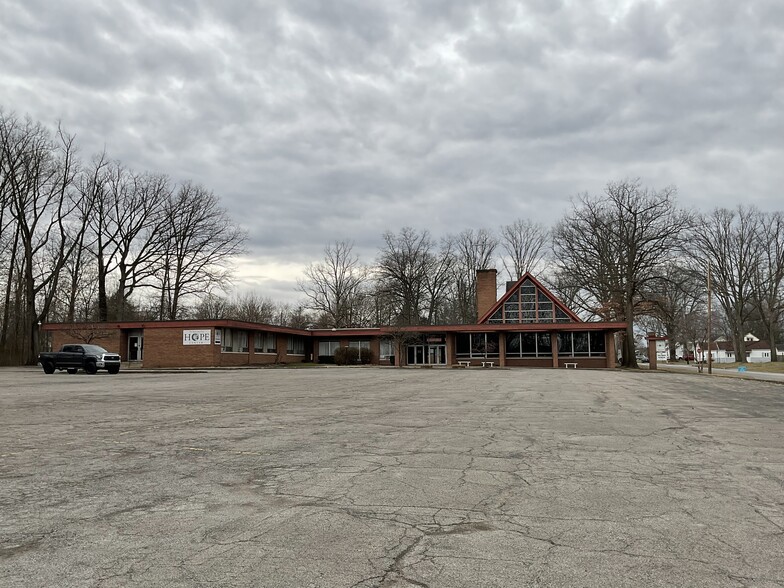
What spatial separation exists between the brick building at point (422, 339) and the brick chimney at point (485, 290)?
10 centimetres

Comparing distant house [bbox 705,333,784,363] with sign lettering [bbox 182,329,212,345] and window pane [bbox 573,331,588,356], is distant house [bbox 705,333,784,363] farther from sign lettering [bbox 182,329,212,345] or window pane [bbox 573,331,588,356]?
sign lettering [bbox 182,329,212,345]

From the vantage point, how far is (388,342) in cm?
A: 5731

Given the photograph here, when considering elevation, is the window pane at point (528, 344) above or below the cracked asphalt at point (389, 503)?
above

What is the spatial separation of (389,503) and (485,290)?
2122 inches

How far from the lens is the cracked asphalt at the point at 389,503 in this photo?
4039 mm

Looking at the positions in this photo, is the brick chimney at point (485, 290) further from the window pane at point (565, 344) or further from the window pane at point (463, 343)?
the window pane at point (565, 344)

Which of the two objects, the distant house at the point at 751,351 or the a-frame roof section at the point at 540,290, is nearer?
the a-frame roof section at the point at 540,290

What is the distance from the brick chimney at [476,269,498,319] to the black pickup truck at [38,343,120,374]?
3381 cm

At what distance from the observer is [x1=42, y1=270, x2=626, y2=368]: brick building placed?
44.8m

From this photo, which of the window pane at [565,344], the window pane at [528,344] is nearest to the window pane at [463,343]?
the window pane at [528,344]

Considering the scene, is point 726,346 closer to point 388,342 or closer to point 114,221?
point 388,342

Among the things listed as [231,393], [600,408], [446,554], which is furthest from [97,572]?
[231,393]

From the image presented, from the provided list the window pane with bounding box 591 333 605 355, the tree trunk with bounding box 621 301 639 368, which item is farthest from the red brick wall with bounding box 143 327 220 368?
the tree trunk with bounding box 621 301 639 368

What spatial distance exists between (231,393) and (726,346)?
123052mm
